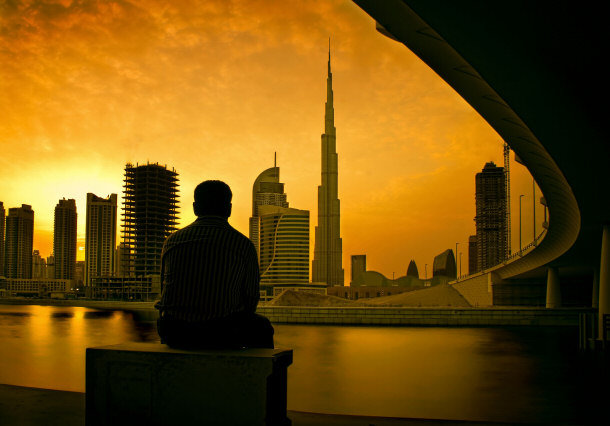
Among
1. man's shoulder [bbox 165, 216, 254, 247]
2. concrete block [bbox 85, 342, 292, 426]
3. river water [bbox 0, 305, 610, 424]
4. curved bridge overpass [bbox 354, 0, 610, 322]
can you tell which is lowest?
river water [bbox 0, 305, 610, 424]

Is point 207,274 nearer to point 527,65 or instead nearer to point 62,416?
point 62,416

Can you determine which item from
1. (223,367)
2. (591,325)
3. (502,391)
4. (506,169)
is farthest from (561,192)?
(506,169)

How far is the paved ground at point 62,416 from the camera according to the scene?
215 inches

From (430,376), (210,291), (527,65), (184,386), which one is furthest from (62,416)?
(430,376)

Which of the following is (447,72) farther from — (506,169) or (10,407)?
(506,169)

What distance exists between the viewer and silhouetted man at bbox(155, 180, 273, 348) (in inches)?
177

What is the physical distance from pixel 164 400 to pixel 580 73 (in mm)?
9448

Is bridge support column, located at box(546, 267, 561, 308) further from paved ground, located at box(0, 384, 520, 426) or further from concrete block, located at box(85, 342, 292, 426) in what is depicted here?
concrete block, located at box(85, 342, 292, 426)

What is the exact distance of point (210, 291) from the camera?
4.48 metres

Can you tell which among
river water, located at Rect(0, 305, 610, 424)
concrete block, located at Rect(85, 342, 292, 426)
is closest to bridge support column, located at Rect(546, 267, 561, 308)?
river water, located at Rect(0, 305, 610, 424)

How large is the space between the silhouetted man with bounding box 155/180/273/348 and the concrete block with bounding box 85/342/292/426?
19cm

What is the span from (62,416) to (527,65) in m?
8.44

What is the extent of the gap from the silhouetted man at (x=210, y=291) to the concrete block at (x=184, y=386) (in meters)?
0.19

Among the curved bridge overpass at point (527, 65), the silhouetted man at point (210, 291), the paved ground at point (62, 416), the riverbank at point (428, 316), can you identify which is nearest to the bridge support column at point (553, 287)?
the riverbank at point (428, 316)
